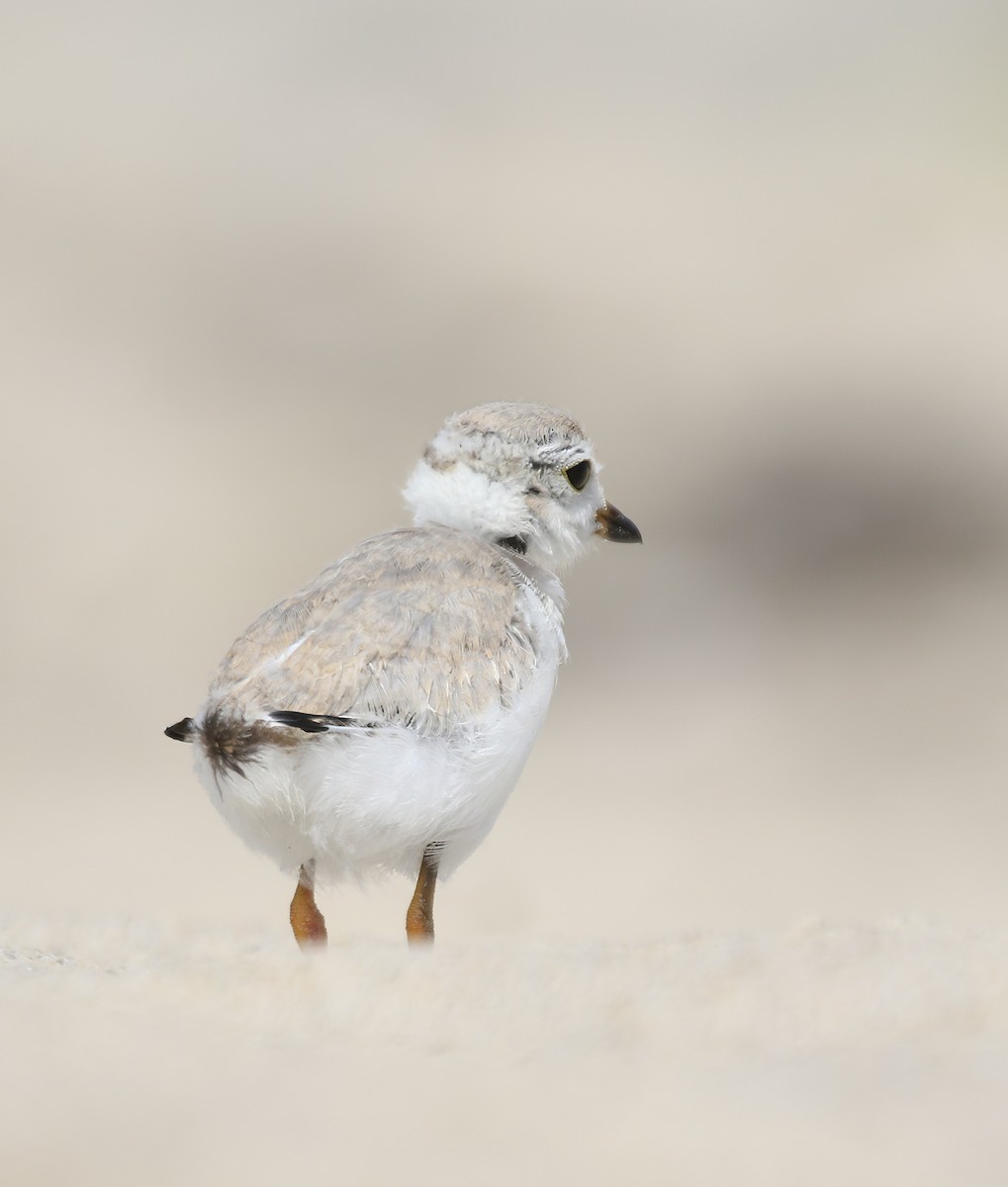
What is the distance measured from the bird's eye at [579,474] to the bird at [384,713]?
0.50m

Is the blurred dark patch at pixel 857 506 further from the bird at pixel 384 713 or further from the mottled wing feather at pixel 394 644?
the mottled wing feather at pixel 394 644

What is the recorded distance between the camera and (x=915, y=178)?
21.5 meters

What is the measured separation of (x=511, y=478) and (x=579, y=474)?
30 cm

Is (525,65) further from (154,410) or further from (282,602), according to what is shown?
(282,602)

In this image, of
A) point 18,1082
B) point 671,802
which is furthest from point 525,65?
point 18,1082

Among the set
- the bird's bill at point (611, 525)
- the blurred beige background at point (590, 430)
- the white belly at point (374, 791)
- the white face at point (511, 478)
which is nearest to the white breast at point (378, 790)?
the white belly at point (374, 791)

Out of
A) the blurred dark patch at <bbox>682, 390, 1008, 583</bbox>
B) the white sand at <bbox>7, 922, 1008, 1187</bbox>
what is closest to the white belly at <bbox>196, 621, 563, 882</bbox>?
the white sand at <bbox>7, 922, 1008, 1187</bbox>

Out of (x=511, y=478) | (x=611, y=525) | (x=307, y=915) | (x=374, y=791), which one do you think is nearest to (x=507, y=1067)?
(x=374, y=791)

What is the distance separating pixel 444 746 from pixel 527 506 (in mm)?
1283

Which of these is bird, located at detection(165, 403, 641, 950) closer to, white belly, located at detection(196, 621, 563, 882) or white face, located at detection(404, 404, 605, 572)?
white belly, located at detection(196, 621, 563, 882)

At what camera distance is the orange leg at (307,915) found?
4.34 meters

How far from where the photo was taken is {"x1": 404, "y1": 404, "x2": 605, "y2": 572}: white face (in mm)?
5043

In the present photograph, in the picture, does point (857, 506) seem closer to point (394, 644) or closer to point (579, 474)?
point (579, 474)

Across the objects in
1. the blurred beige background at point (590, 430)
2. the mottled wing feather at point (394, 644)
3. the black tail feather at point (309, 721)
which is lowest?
the blurred beige background at point (590, 430)
